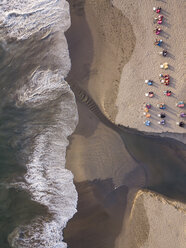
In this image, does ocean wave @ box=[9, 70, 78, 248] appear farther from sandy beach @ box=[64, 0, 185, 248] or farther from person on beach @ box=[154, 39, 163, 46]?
person on beach @ box=[154, 39, 163, 46]

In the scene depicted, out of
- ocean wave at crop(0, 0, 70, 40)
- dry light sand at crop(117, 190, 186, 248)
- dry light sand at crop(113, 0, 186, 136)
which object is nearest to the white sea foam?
ocean wave at crop(0, 0, 70, 40)

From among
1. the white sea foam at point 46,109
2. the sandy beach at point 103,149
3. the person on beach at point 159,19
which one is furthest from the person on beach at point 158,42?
the white sea foam at point 46,109

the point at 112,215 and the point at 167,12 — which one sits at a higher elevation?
the point at 167,12

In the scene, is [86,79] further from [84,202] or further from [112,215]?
[112,215]

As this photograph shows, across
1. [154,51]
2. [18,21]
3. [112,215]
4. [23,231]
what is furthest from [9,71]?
[112,215]

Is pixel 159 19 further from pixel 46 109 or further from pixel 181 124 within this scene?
pixel 46 109
